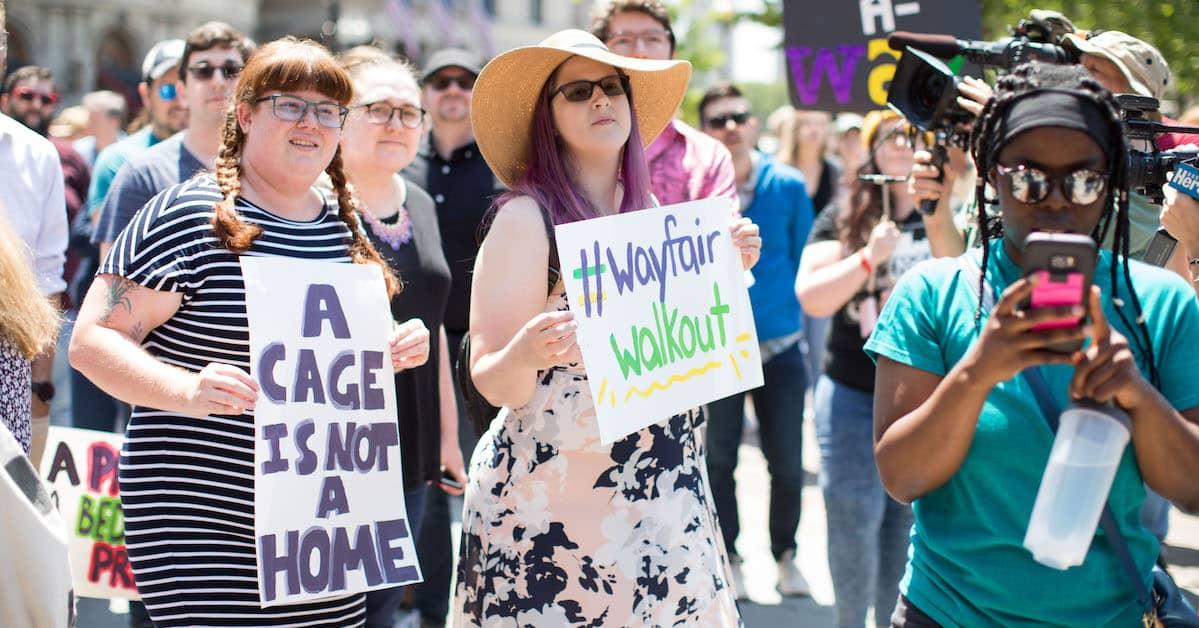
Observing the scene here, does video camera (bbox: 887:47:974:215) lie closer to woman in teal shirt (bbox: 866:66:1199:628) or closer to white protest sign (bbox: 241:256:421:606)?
woman in teal shirt (bbox: 866:66:1199:628)

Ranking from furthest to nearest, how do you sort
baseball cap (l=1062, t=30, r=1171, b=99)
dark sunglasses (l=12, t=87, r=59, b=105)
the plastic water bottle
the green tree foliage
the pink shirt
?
the green tree foliage → dark sunglasses (l=12, t=87, r=59, b=105) → the pink shirt → baseball cap (l=1062, t=30, r=1171, b=99) → the plastic water bottle

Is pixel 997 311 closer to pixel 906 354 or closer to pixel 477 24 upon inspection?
pixel 906 354

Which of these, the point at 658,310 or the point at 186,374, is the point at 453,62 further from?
the point at 186,374

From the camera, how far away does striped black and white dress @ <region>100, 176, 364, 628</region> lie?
2.94 m

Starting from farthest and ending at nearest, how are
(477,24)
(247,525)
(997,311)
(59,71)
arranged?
(477,24)
(59,71)
(247,525)
(997,311)

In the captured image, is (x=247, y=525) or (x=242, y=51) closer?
(x=247, y=525)

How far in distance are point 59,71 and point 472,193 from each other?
116 feet

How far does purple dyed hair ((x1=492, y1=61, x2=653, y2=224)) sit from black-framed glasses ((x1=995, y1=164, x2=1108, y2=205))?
1.20 meters

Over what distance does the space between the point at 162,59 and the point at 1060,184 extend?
468 cm

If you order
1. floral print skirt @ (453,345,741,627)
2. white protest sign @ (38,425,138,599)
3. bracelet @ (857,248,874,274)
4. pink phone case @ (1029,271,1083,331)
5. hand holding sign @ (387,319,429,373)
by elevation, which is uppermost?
pink phone case @ (1029,271,1083,331)

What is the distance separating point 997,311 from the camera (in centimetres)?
186

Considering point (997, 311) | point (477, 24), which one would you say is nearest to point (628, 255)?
point (997, 311)

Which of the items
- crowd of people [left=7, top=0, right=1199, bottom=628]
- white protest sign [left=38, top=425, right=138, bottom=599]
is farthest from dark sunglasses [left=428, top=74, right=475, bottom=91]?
white protest sign [left=38, top=425, right=138, bottom=599]

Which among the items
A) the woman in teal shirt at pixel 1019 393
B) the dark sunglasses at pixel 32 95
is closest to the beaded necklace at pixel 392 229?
the woman in teal shirt at pixel 1019 393
